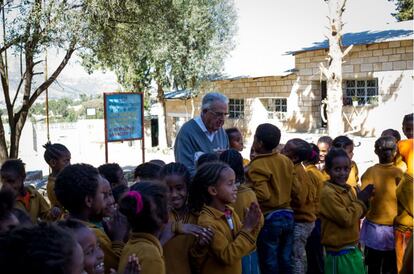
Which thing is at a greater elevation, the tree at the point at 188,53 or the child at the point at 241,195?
the tree at the point at 188,53

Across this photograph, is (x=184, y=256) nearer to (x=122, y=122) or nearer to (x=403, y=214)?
(x=403, y=214)

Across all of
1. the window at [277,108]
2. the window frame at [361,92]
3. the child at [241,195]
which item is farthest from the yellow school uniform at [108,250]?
the window at [277,108]

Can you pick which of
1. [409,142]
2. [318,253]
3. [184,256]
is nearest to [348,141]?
[409,142]

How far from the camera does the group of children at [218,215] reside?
6.46 ft

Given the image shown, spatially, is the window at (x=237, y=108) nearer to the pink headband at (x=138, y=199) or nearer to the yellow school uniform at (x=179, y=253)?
the yellow school uniform at (x=179, y=253)

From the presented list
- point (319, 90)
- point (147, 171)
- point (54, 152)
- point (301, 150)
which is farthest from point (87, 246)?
point (319, 90)

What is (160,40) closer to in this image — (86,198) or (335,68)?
(335,68)

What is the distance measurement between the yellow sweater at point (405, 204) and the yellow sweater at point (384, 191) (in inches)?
5.7

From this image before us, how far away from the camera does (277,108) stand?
66.3 feet

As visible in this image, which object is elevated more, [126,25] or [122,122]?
[126,25]

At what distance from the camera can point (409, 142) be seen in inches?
169

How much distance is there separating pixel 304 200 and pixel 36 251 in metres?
3.10

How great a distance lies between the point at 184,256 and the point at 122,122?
6.42 metres

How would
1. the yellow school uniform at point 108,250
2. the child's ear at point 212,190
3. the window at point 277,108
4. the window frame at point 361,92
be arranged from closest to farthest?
the yellow school uniform at point 108,250, the child's ear at point 212,190, the window frame at point 361,92, the window at point 277,108
